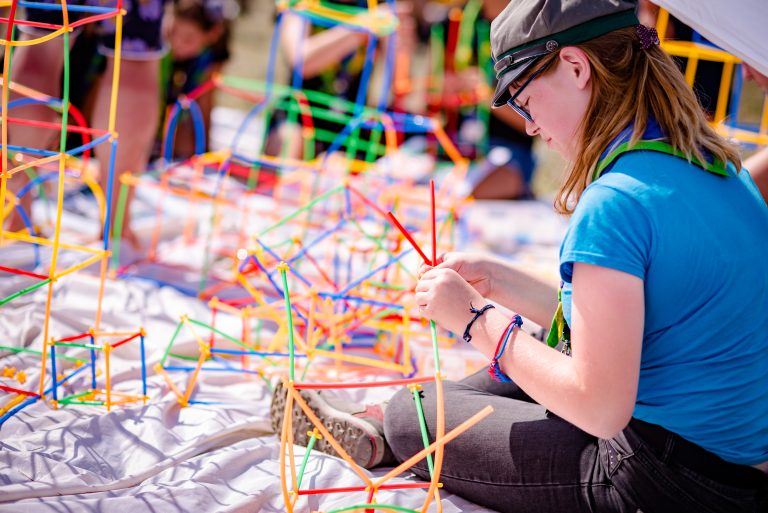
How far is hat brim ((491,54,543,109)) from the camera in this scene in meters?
0.94

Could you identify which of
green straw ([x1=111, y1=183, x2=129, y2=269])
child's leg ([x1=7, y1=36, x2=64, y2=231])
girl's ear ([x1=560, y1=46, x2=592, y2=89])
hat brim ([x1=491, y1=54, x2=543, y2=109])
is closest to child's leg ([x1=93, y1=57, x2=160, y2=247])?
green straw ([x1=111, y1=183, x2=129, y2=269])

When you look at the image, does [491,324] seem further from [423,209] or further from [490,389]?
[423,209]

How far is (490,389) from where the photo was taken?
4.15 ft

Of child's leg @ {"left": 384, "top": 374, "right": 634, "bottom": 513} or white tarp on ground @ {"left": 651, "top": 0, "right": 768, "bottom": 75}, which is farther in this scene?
white tarp on ground @ {"left": 651, "top": 0, "right": 768, "bottom": 75}

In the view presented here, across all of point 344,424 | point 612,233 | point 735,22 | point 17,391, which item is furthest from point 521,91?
point 17,391

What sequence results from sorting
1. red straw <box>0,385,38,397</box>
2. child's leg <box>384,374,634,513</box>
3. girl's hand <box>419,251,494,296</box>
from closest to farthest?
child's leg <box>384,374,634,513</box>, girl's hand <box>419,251,494,296</box>, red straw <box>0,385,38,397</box>

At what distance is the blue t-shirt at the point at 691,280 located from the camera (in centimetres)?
84

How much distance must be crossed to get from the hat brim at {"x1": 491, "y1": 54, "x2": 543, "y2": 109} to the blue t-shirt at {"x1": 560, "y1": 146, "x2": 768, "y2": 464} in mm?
157

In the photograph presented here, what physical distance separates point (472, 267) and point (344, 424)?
317mm

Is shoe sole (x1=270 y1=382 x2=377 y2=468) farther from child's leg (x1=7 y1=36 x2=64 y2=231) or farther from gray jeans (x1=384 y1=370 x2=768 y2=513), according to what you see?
child's leg (x1=7 y1=36 x2=64 y2=231)

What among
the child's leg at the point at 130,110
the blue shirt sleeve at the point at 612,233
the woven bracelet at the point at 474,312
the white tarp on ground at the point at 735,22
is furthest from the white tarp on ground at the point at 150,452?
the white tarp on ground at the point at 735,22

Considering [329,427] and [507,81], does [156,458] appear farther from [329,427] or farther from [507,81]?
[507,81]

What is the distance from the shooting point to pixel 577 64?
920 mm

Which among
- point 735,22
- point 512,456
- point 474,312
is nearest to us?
point 474,312
